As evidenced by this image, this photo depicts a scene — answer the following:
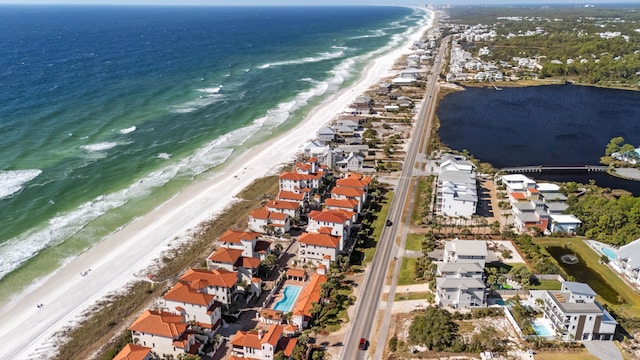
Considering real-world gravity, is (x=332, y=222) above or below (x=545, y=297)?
above

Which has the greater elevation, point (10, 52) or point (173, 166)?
point (10, 52)

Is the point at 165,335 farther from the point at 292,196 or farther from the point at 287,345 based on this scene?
the point at 292,196

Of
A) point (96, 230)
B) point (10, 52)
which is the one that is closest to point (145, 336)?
point (96, 230)

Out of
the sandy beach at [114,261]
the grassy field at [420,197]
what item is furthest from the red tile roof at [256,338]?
the grassy field at [420,197]

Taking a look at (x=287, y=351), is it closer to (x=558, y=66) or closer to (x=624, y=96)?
(x=624, y=96)

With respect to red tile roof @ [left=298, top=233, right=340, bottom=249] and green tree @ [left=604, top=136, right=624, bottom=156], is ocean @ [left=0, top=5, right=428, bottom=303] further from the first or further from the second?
green tree @ [left=604, top=136, right=624, bottom=156]

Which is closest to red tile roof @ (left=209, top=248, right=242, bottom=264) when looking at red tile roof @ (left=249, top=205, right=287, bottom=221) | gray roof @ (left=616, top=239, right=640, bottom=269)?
red tile roof @ (left=249, top=205, right=287, bottom=221)

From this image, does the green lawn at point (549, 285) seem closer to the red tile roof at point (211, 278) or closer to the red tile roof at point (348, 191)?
the red tile roof at point (348, 191)

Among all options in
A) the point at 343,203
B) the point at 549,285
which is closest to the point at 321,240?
the point at 343,203
